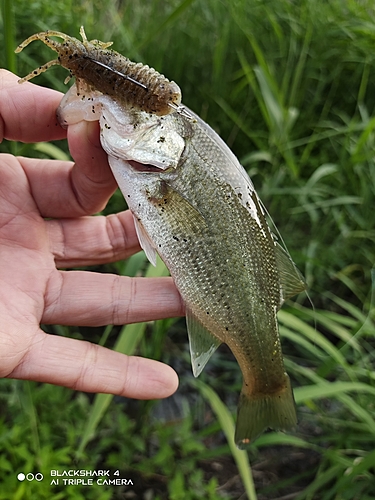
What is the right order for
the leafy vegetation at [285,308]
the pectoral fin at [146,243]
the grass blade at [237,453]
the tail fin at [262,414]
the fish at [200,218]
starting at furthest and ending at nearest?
the leafy vegetation at [285,308]
the grass blade at [237,453]
the tail fin at [262,414]
the pectoral fin at [146,243]
the fish at [200,218]

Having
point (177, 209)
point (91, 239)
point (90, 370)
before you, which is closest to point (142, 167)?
point (177, 209)

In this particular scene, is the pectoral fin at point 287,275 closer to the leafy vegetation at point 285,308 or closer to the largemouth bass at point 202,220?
the largemouth bass at point 202,220

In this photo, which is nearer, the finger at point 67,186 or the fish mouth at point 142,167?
the fish mouth at point 142,167

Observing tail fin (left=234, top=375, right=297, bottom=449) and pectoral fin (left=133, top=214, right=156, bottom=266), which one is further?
tail fin (left=234, top=375, right=297, bottom=449)

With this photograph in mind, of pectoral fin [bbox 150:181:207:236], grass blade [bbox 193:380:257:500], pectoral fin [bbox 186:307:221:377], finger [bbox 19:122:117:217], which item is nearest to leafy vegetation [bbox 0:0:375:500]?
grass blade [bbox 193:380:257:500]

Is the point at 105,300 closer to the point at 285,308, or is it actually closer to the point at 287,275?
the point at 287,275

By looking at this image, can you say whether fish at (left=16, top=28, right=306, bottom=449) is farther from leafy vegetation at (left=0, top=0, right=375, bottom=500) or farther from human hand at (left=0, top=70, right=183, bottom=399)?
leafy vegetation at (left=0, top=0, right=375, bottom=500)

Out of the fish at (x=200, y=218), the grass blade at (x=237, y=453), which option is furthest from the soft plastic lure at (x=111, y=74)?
the grass blade at (x=237, y=453)
